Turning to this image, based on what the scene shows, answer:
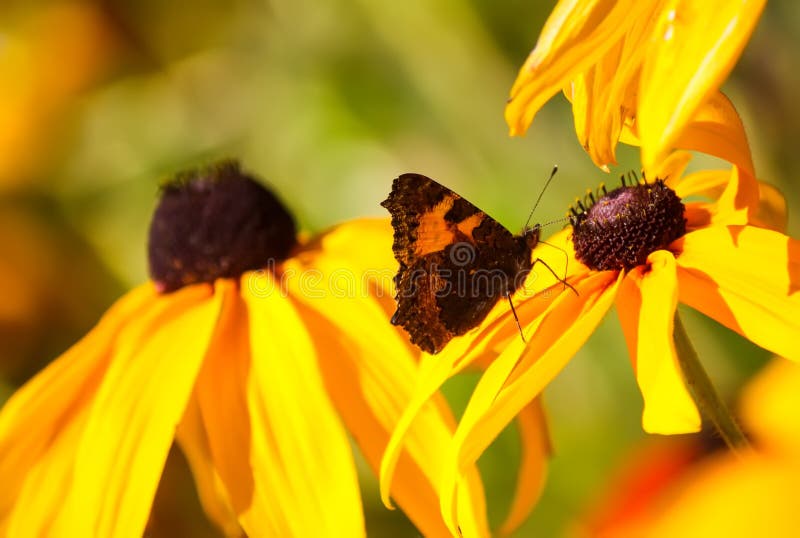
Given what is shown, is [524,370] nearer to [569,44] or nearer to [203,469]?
[569,44]

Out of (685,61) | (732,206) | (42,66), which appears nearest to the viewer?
(685,61)

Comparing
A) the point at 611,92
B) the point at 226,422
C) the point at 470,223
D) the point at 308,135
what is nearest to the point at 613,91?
the point at 611,92

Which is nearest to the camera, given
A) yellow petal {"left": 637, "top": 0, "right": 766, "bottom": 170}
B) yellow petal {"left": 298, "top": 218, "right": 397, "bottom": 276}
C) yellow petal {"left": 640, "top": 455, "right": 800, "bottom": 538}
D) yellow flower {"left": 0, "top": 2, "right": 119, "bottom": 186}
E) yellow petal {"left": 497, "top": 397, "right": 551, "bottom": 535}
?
yellow petal {"left": 640, "top": 455, "right": 800, "bottom": 538}

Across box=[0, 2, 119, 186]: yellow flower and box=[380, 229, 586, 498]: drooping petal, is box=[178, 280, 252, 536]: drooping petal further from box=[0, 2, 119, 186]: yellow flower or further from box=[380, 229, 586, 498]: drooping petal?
box=[0, 2, 119, 186]: yellow flower

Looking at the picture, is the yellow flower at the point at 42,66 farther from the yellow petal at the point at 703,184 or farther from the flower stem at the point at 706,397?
the flower stem at the point at 706,397

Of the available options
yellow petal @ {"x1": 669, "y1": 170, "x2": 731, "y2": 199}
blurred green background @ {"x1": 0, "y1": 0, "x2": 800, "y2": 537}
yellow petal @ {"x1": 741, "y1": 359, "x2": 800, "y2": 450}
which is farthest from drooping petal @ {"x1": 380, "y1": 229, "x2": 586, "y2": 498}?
blurred green background @ {"x1": 0, "y1": 0, "x2": 800, "y2": 537}

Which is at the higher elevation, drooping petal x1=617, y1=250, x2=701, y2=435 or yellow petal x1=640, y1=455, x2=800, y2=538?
yellow petal x1=640, y1=455, x2=800, y2=538
